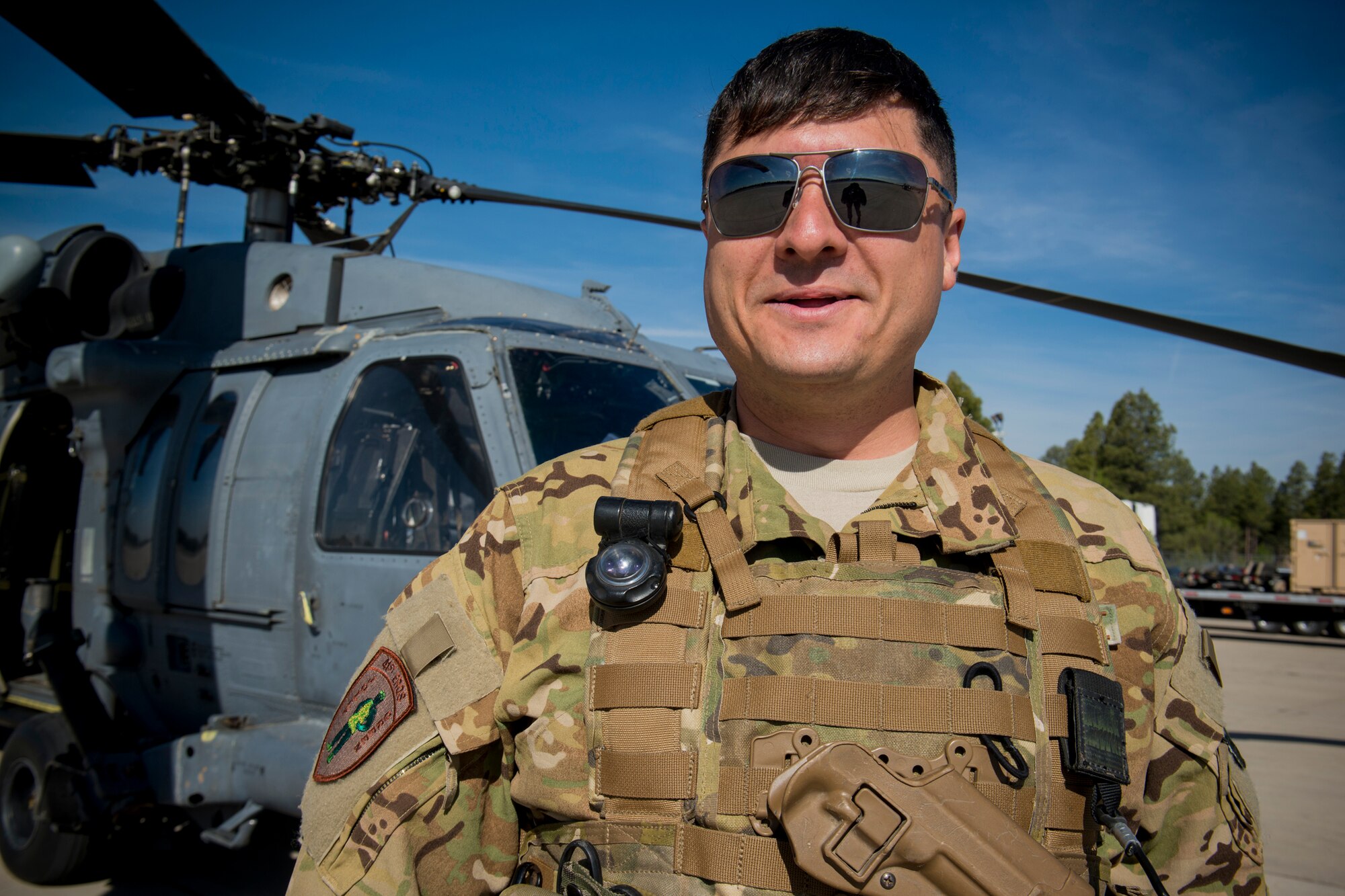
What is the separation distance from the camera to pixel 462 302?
4.29 meters

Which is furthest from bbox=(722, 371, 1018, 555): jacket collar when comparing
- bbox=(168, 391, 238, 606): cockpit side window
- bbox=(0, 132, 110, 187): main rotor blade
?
bbox=(0, 132, 110, 187): main rotor blade

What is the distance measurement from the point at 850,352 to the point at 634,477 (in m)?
0.43

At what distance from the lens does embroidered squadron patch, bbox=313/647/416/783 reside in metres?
1.45

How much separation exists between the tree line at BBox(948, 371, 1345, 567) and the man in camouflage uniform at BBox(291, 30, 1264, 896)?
2881cm

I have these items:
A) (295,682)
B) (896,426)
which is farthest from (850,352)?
(295,682)

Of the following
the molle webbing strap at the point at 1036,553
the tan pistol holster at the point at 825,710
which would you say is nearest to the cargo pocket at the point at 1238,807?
the tan pistol holster at the point at 825,710

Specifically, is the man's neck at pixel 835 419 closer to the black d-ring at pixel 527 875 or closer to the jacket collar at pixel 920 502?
the jacket collar at pixel 920 502

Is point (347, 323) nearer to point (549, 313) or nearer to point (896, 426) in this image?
point (549, 313)

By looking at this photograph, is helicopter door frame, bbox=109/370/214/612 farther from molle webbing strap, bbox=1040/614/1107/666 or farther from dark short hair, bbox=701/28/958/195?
molle webbing strap, bbox=1040/614/1107/666

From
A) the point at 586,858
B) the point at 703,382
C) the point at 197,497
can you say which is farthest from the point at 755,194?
the point at 197,497

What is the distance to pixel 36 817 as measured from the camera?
4.36m

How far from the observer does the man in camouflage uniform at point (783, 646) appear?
132 cm

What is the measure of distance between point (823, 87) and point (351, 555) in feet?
8.75

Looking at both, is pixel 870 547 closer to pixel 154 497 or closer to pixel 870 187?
pixel 870 187
